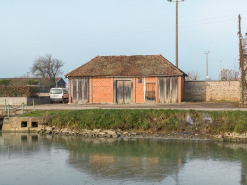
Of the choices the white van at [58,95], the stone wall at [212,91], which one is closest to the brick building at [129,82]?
the white van at [58,95]

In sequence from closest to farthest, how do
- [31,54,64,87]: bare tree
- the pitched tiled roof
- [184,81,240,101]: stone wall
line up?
1. the pitched tiled roof
2. [184,81,240,101]: stone wall
3. [31,54,64,87]: bare tree

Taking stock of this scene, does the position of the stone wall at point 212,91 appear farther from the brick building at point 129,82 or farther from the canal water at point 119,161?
the canal water at point 119,161

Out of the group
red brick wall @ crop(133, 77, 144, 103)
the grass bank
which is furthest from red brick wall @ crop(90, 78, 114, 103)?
the grass bank

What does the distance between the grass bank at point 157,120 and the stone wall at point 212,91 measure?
14667 millimetres

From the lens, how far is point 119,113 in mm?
21797

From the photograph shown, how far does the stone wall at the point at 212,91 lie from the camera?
35000mm

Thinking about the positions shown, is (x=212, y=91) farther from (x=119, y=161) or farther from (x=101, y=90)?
(x=119, y=161)

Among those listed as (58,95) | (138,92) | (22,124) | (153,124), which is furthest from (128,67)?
(153,124)

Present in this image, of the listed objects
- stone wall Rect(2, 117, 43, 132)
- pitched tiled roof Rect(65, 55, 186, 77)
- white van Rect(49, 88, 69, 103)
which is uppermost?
pitched tiled roof Rect(65, 55, 186, 77)

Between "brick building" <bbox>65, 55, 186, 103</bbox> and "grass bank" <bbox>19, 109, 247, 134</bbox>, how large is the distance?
1041 centimetres

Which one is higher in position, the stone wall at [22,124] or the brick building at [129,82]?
the brick building at [129,82]

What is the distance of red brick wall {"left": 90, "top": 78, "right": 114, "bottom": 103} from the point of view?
108 feet

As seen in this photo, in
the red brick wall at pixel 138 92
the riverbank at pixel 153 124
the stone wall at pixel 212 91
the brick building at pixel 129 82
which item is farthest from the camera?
the stone wall at pixel 212 91

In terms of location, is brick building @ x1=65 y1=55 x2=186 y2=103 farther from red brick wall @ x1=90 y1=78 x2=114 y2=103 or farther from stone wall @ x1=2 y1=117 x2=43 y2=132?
stone wall @ x1=2 y1=117 x2=43 y2=132
